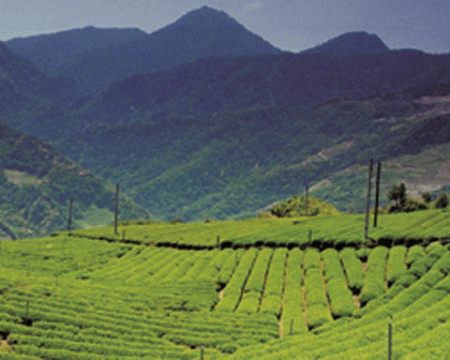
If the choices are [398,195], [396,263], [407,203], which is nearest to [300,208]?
[398,195]

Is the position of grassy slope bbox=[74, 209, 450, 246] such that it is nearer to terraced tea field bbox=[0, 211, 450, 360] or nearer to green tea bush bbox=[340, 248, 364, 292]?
terraced tea field bbox=[0, 211, 450, 360]

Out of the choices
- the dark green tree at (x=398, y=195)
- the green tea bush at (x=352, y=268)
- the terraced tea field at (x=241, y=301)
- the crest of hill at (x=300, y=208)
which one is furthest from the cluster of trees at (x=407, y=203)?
the green tea bush at (x=352, y=268)

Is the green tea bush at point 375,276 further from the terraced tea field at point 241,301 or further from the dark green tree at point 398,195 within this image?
the dark green tree at point 398,195

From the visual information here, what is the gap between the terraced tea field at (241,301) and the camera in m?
34.3

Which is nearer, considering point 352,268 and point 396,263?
point 396,263

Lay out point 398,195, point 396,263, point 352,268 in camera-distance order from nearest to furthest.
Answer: point 396,263 → point 352,268 → point 398,195

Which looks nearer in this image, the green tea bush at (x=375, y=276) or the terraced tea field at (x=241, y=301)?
the terraced tea field at (x=241, y=301)

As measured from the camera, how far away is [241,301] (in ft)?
180

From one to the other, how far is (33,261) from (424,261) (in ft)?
176

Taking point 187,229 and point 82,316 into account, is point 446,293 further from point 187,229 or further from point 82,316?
point 187,229

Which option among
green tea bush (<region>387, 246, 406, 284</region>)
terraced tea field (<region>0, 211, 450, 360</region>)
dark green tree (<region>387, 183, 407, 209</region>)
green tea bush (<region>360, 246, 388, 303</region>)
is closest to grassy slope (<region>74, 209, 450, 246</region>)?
terraced tea field (<region>0, 211, 450, 360</region>)

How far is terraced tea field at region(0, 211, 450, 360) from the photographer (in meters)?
34.3

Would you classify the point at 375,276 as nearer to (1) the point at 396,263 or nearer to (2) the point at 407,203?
(1) the point at 396,263

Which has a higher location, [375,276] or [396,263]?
[396,263]
